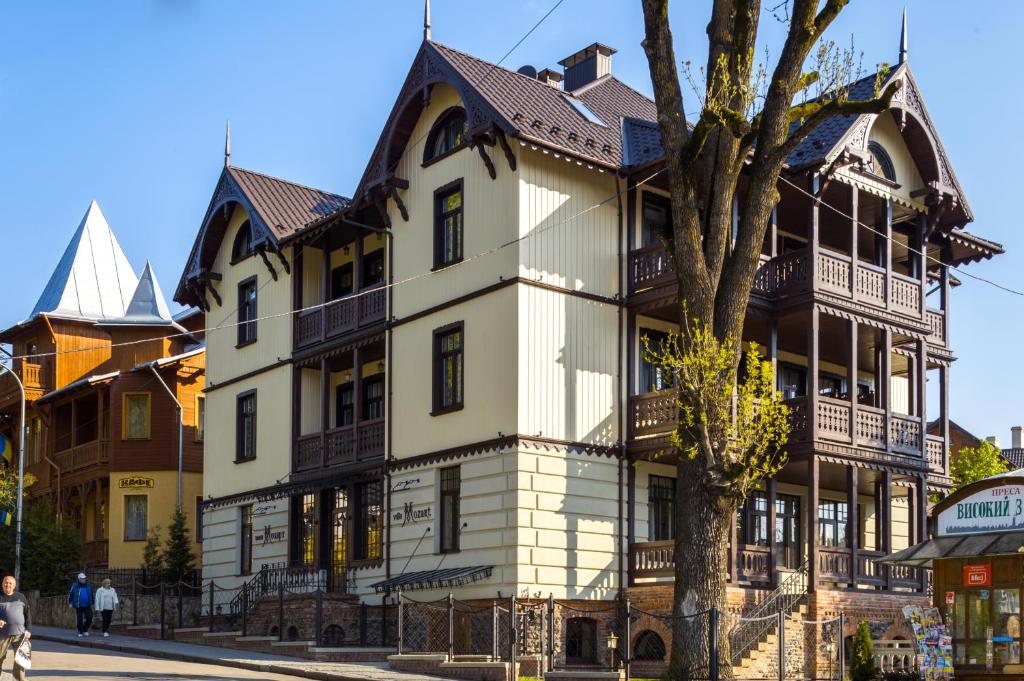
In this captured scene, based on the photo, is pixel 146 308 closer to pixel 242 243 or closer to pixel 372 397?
pixel 242 243

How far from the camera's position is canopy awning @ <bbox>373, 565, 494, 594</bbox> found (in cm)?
Answer: 2788

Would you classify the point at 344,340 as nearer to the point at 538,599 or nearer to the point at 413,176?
the point at 413,176

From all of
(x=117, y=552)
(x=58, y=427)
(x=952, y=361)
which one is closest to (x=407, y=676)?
(x=952, y=361)

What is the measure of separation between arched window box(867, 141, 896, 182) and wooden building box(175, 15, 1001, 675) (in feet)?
0.16

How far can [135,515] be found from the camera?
48.0 metres

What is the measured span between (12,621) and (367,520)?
14.0 m

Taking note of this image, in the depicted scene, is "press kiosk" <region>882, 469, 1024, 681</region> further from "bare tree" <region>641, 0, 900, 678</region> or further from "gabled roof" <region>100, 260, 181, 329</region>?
"gabled roof" <region>100, 260, 181, 329</region>

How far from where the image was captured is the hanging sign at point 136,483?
47.7m

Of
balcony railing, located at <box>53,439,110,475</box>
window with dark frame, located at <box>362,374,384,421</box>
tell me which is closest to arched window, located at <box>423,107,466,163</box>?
window with dark frame, located at <box>362,374,384,421</box>

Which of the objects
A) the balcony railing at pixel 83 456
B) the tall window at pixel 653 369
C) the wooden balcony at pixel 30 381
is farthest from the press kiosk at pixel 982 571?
the wooden balcony at pixel 30 381

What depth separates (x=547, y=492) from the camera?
2788 centimetres

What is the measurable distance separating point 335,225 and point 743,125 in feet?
46.1

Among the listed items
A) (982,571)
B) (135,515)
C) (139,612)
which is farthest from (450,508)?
(135,515)

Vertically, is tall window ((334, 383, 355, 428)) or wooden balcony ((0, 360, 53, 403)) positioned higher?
wooden balcony ((0, 360, 53, 403))
